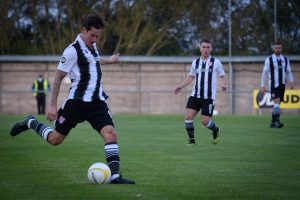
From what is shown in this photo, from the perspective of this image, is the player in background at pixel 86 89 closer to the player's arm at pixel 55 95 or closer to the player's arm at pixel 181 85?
the player's arm at pixel 55 95

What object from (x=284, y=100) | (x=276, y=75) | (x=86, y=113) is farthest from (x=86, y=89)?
(x=284, y=100)

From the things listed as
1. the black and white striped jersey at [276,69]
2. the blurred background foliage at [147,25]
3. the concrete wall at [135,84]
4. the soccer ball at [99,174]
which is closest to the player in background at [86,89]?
the soccer ball at [99,174]

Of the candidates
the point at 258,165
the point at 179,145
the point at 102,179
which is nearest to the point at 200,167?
the point at 258,165

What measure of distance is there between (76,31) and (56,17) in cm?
165

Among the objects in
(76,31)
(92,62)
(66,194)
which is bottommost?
(66,194)

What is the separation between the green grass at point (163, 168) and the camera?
28.8 feet

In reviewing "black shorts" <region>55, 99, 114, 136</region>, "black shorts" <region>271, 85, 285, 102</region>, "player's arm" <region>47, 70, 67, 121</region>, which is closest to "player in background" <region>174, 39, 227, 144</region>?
"black shorts" <region>271, 85, 285, 102</region>

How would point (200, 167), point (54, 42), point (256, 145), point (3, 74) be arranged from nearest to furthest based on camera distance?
1. point (200, 167)
2. point (256, 145)
3. point (3, 74)
4. point (54, 42)

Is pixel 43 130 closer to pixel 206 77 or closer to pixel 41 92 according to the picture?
pixel 206 77

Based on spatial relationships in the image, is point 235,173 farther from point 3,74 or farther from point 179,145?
point 3,74

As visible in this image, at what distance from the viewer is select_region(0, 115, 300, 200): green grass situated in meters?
8.77

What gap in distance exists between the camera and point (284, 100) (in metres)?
37.5

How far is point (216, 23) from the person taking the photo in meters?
44.2

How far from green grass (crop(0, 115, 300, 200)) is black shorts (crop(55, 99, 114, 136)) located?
2.50 feet
